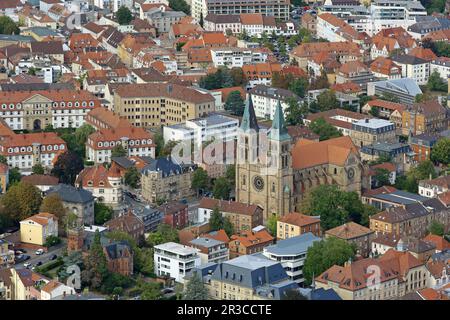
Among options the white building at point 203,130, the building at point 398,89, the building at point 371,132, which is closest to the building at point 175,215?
the white building at point 203,130

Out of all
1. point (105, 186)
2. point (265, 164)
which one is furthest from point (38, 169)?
point (265, 164)

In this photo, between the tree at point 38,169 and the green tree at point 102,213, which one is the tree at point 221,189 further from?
the tree at point 38,169

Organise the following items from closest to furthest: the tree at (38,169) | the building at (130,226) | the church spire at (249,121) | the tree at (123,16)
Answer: the building at (130,226), the church spire at (249,121), the tree at (38,169), the tree at (123,16)

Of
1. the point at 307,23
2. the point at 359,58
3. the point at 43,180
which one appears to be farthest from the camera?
the point at 307,23

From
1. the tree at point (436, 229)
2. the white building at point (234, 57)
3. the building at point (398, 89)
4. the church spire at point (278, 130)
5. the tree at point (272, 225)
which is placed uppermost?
the church spire at point (278, 130)
